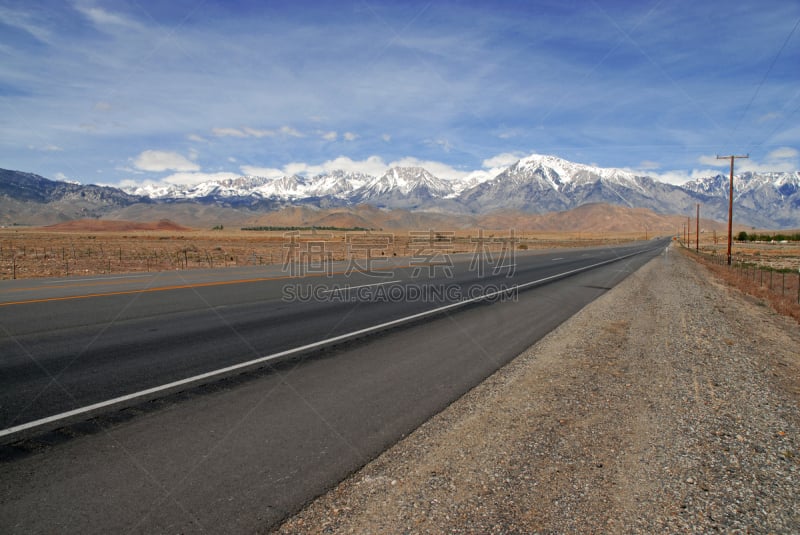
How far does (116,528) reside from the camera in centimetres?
326

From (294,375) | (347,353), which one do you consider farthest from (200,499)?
(347,353)

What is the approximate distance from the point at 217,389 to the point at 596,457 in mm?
4133

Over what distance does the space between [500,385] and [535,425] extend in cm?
138

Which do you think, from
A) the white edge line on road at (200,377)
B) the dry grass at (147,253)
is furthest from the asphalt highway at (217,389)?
the dry grass at (147,253)

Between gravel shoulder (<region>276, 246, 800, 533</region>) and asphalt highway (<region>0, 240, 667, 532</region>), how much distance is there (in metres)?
0.42

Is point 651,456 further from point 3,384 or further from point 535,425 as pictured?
point 3,384

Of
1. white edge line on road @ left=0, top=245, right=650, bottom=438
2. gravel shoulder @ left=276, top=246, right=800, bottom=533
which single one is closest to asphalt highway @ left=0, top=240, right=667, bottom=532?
white edge line on road @ left=0, top=245, right=650, bottom=438

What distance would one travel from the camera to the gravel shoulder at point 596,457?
11.6 ft

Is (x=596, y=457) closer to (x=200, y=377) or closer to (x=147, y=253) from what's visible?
(x=200, y=377)

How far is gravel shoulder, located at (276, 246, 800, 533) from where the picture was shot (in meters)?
3.53

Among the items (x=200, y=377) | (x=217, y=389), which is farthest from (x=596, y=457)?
(x=200, y=377)

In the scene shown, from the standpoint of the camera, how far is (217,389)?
5.82 meters

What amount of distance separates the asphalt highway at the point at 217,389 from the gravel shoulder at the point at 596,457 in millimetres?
424

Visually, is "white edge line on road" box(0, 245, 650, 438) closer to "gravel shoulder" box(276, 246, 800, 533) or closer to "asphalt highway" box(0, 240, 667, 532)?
"asphalt highway" box(0, 240, 667, 532)
